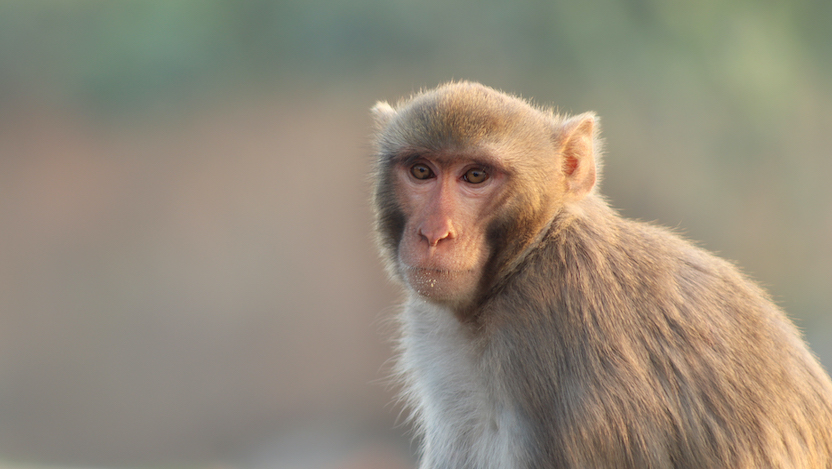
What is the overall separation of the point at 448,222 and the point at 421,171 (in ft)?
1.40

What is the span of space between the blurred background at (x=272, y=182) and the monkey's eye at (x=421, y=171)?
4909 millimetres

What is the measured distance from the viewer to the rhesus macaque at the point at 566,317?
126 inches

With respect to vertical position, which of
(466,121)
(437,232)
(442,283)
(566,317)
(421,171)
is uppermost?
(466,121)

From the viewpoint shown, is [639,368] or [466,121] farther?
[466,121]

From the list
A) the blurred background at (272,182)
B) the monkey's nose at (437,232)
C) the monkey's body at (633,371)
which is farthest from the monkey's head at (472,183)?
the blurred background at (272,182)

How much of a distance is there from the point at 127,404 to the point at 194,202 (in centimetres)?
254

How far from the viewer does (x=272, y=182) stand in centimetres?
888

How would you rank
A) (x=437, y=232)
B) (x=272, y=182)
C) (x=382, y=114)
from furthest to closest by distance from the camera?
1. (x=272, y=182)
2. (x=382, y=114)
3. (x=437, y=232)

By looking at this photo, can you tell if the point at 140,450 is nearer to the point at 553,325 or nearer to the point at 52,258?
the point at 52,258

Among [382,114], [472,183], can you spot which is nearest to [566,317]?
[472,183]

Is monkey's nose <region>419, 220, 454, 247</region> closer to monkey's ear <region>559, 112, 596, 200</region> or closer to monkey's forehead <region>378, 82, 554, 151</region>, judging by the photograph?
monkey's forehead <region>378, 82, 554, 151</region>

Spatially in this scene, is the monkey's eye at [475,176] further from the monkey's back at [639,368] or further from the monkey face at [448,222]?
the monkey's back at [639,368]

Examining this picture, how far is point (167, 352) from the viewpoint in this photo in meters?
8.72

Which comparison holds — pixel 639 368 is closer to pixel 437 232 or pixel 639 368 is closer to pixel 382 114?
pixel 437 232
